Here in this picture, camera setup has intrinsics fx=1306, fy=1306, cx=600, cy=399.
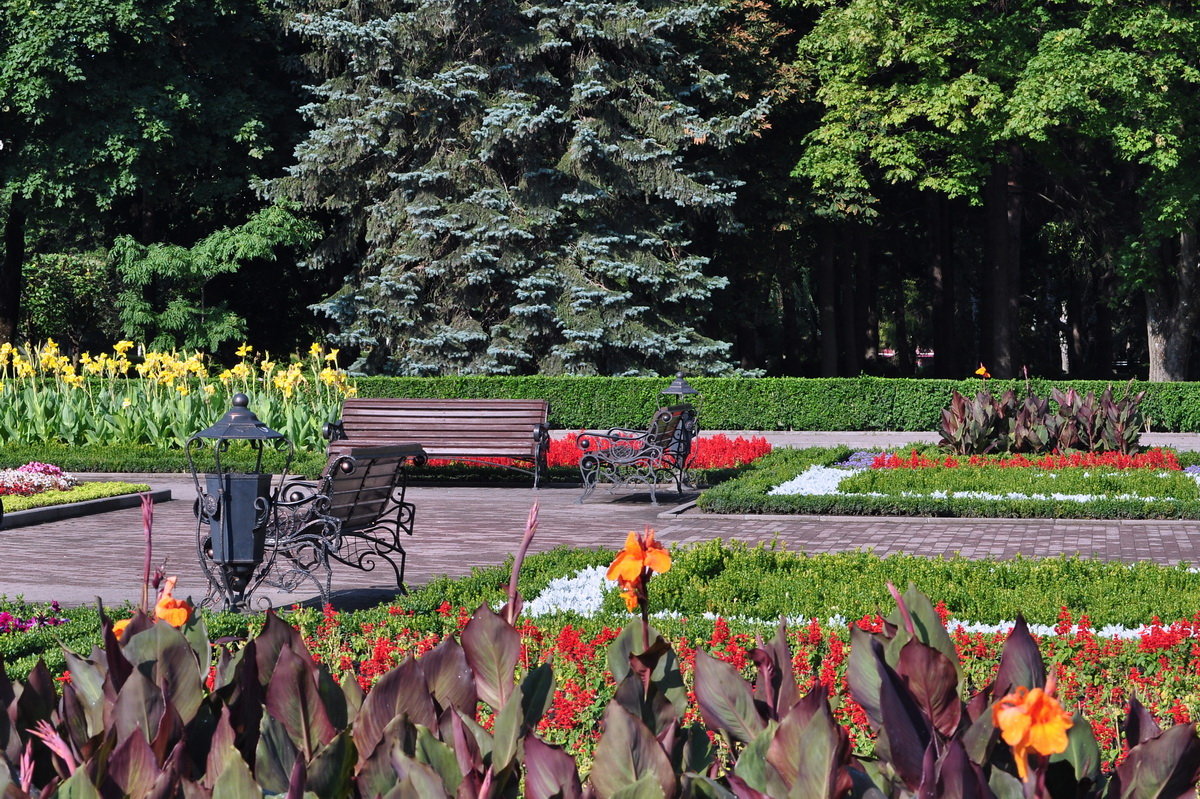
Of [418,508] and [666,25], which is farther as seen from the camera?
[666,25]

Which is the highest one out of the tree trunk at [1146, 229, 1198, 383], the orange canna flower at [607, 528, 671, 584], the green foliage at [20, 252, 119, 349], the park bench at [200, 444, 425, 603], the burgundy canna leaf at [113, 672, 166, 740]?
the green foliage at [20, 252, 119, 349]

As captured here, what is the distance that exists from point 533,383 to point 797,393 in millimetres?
4681

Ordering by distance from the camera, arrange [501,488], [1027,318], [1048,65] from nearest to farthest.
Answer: [501,488] < [1048,65] < [1027,318]

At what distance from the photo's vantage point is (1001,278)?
29375 millimetres

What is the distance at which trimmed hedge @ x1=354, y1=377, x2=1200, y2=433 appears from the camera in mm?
22734

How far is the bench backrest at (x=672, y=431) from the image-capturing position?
12.4 metres

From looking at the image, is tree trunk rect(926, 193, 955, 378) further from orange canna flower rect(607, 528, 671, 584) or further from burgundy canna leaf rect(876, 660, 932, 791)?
burgundy canna leaf rect(876, 660, 932, 791)

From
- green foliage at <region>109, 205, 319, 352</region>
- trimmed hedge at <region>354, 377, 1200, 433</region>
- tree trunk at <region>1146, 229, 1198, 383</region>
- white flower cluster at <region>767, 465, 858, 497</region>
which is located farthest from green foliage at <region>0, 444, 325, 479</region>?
tree trunk at <region>1146, 229, 1198, 383</region>

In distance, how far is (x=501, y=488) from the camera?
47.8 ft

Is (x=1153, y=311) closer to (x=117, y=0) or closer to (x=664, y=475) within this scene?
(x=664, y=475)

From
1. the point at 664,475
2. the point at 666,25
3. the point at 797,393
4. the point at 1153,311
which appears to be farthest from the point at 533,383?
the point at 1153,311

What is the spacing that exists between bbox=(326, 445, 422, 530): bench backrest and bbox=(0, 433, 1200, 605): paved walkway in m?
0.48

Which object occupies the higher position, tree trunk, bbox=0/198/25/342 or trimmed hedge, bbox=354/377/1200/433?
tree trunk, bbox=0/198/25/342

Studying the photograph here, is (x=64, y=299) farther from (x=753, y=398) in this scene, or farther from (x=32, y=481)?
(x=32, y=481)
